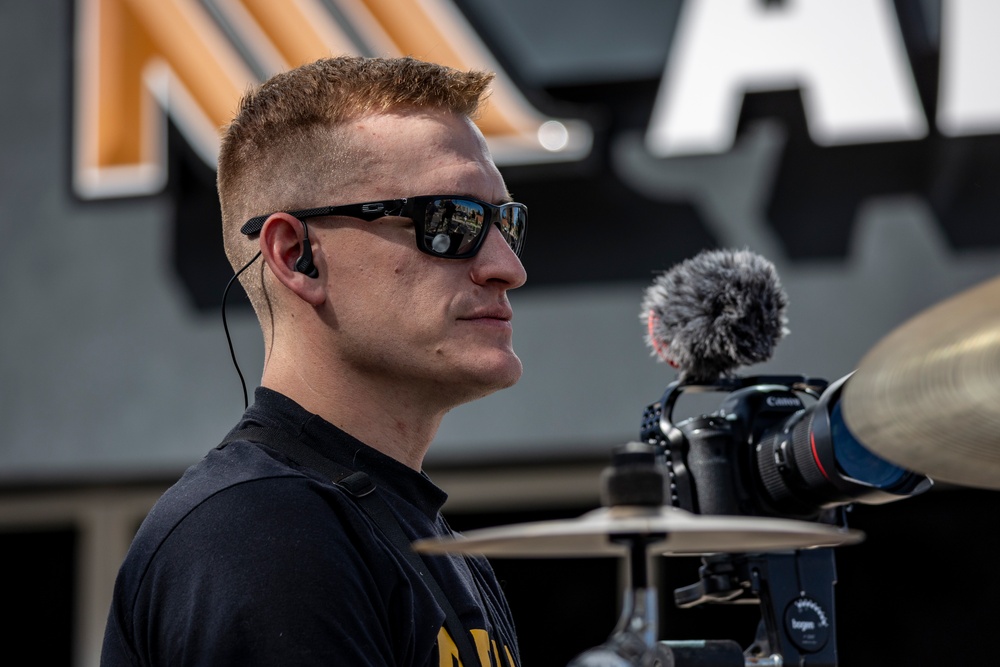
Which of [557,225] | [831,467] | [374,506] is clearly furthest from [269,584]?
[557,225]

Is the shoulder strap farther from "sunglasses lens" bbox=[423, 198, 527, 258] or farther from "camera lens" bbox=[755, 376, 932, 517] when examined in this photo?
"camera lens" bbox=[755, 376, 932, 517]

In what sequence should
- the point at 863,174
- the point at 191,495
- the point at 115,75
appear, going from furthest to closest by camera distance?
the point at 115,75 < the point at 863,174 < the point at 191,495

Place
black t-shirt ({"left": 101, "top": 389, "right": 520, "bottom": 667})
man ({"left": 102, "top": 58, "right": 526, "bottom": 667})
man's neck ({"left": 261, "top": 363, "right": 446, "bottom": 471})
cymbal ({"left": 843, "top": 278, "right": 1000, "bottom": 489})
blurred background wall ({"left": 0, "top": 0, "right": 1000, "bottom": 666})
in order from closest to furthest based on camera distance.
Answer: cymbal ({"left": 843, "top": 278, "right": 1000, "bottom": 489})
black t-shirt ({"left": 101, "top": 389, "right": 520, "bottom": 667})
man ({"left": 102, "top": 58, "right": 526, "bottom": 667})
man's neck ({"left": 261, "top": 363, "right": 446, "bottom": 471})
blurred background wall ({"left": 0, "top": 0, "right": 1000, "bottom": 666})

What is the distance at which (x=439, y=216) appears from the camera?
2.08 metres

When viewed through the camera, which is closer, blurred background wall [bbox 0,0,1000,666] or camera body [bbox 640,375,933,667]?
camera body [bbox 640,375,933,667]

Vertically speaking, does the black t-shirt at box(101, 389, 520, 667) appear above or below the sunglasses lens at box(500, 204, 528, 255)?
below

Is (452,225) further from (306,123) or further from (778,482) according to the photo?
(778,482)

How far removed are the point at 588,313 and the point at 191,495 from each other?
402cm

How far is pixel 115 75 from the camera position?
6012mm

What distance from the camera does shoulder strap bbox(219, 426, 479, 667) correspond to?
183 cm

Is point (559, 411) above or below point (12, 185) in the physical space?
below

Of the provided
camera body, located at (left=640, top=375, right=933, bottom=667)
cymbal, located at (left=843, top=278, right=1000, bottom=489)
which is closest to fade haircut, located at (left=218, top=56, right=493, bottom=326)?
camera body, located at (left=640, top=375, right=933, bottom=667)

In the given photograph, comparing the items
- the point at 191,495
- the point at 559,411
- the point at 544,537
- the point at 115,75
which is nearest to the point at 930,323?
the point at 544,537

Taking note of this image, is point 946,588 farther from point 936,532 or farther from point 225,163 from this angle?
point 225,163
